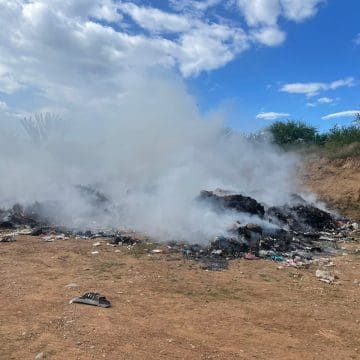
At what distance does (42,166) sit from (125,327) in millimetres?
11194

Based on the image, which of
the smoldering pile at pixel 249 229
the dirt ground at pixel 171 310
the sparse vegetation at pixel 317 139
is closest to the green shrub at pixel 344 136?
the sparse vegetation at pixel 317 139

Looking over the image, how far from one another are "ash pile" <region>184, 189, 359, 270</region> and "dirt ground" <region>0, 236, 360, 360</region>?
47 centimetres

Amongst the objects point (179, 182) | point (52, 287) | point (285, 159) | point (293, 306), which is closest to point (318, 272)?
point (293, 306)

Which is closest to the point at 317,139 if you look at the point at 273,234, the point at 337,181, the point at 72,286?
Result: the point at 337,181

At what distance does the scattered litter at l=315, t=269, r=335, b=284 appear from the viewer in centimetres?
614

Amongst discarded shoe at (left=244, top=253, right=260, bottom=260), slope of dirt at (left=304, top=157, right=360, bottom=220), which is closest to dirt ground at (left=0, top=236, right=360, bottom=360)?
discarded shoe at (left=244, top=253, right=260, bottom=260)

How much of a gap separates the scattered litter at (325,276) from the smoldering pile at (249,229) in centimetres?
72

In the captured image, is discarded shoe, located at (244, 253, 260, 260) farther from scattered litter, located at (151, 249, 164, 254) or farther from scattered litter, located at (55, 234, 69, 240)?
scattered litter, located at (55, 234, 69, 240)

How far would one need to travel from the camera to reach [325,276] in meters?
6.31

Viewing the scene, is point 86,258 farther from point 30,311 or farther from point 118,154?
point 118,154

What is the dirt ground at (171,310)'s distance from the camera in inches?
147

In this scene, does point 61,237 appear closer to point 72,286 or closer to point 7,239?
point 7,239

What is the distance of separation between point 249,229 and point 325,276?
2.29 metres

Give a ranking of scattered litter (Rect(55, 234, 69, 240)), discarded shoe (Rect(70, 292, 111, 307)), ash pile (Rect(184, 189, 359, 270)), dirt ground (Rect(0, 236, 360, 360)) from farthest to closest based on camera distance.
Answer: scattered litter (Rect(55, 234, 69, 240)) → ash pile (Rect(184, 189, 359, 270)) → discarded shoe (Rect(70, 292, 111, 307)) → dirt ground (Rect(0, 236, 360, 360))
